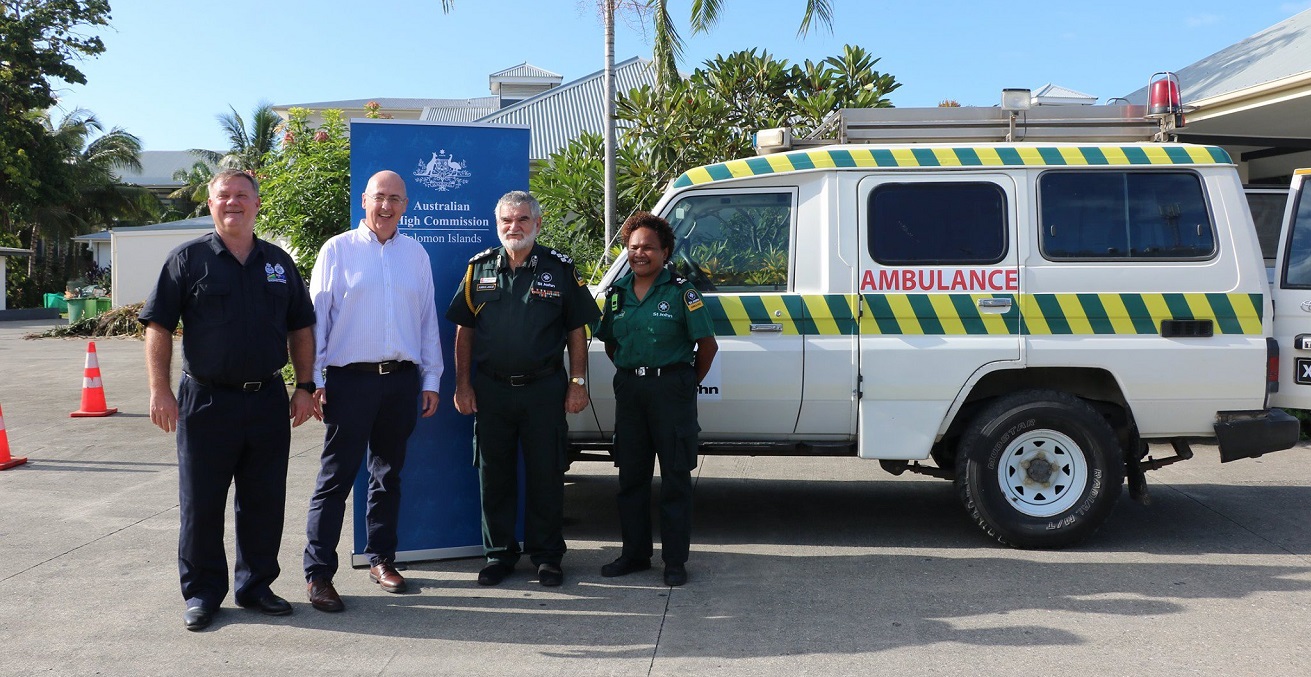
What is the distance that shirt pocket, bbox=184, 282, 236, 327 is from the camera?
452cm

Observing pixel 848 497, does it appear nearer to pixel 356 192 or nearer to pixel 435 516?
pixel 435 516

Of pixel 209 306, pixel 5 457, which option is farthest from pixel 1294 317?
pixel 5 457

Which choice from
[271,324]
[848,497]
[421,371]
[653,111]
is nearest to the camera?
[271,324]

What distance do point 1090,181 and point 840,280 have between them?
1.51 m

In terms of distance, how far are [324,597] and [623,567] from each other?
148 cm

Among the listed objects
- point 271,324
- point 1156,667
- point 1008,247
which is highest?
point 1008,247

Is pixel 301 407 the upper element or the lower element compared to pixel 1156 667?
upper

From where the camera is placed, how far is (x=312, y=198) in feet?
40.3

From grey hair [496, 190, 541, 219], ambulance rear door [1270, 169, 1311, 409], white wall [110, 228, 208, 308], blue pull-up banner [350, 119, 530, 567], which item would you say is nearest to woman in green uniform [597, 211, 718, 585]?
grey hair [496, 190, 541, 219]

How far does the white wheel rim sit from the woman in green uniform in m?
1.86

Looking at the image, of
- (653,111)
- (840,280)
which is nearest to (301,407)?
(840,280)

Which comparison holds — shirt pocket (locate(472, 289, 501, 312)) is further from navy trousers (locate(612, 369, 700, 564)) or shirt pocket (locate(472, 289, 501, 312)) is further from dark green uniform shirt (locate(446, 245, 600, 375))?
navy trousers (locate(612, 369, 700, 564))

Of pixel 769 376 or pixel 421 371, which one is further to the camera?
pixel 769 376

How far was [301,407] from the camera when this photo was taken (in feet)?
15.9
